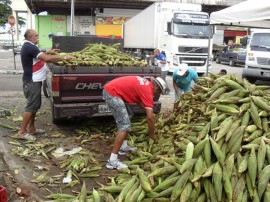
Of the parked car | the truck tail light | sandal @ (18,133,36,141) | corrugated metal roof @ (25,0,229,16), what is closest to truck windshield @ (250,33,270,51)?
the truck tail light

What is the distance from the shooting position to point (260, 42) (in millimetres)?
15102

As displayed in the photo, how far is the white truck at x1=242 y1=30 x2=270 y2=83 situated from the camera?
14500 mm

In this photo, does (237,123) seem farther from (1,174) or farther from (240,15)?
(240,15)

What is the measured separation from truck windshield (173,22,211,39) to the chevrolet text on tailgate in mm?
12001

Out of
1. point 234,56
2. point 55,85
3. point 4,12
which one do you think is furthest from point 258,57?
point 4,12

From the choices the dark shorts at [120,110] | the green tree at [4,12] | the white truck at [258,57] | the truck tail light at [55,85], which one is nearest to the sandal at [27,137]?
the truck tail light at [55,85]

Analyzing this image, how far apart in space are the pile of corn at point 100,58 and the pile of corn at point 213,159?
2.32 metres

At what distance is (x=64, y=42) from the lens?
956 cm

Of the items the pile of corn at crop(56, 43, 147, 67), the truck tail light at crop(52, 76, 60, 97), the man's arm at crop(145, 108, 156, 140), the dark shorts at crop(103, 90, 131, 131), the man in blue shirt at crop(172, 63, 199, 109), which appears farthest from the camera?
the man in blue shirt at crop(172, 63, 199, 109)

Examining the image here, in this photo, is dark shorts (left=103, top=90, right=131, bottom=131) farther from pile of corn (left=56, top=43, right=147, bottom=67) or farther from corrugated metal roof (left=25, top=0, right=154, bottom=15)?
corrugated metal roof (left=25, top=0, right=154, bottom=15)

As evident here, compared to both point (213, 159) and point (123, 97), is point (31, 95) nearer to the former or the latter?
point (123, 97)

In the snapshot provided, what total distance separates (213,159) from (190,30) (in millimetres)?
15436

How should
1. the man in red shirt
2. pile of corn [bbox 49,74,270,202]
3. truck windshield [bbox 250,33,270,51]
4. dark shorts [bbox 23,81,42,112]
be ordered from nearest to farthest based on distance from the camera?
pile of corn [bbox 49,74,270,202]
the man in red shirt
dark shorts [bbox 23,81,42,112]
truck windshield [bbox 250,33,270,51]

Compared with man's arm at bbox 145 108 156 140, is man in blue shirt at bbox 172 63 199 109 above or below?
above
